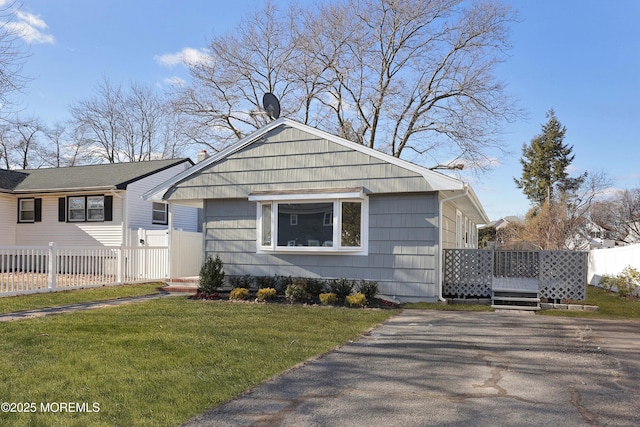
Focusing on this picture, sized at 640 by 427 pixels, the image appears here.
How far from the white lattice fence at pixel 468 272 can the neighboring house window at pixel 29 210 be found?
53.6 feet

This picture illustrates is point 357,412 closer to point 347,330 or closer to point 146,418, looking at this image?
point 146,418

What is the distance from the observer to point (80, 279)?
12047mm

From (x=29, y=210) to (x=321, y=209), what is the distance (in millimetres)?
14596

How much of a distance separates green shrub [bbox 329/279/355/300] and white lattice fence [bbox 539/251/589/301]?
4203 mm

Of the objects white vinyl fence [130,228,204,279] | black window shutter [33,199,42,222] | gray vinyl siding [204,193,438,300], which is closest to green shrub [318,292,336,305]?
gray vinyl siding [204,193,438,300]

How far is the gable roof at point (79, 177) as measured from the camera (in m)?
17.5

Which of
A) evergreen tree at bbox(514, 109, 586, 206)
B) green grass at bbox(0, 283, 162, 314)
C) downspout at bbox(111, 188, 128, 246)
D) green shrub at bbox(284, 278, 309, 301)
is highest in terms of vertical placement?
evergreen tree at bbox(514, 109, 586, 206)

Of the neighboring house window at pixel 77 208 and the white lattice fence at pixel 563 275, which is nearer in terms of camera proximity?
the white lattice fence at pixel 563 275

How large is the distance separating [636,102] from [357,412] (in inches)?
1151

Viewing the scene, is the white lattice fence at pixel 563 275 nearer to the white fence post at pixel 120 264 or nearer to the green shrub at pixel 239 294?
the green shrub at pixel 239 294

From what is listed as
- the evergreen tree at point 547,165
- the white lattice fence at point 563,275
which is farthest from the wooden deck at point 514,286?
the evergreen tree at point 547,165

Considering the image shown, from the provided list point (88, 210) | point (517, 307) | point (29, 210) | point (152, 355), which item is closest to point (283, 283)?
point (517, 307)

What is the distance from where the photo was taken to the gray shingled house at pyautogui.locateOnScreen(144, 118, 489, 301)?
33.6 feet

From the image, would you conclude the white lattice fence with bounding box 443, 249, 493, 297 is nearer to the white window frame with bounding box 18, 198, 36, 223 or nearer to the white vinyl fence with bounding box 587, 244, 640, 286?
the white vinyl fence with bounding box 587, 244, 640, 286
